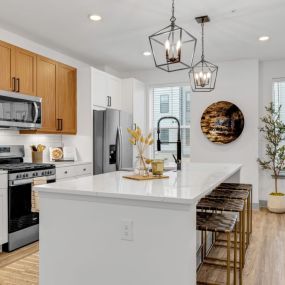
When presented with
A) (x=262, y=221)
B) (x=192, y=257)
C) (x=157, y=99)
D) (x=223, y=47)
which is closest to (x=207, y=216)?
(x=192, y=257)

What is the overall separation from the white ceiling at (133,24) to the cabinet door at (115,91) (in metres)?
0.51

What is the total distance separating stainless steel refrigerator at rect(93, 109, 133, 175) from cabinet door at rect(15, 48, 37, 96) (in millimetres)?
1098

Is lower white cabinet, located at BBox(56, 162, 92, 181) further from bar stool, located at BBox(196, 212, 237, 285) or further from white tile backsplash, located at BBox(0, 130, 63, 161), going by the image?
bar stool, located at BBox(196, 212, 237, 285)

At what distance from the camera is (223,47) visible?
15.5ft

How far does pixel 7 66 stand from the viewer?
149 inches

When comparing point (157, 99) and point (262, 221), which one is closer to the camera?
point (262, 221)

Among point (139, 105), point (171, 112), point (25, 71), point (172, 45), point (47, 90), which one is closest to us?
point (172, 45)

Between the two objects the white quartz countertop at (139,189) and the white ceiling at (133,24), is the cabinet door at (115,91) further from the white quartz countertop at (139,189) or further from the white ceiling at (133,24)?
the white quartz countertop at (139,189)

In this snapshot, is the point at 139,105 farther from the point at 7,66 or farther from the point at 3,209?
the point at 3,209

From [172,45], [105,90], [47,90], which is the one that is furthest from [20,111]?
[172,45]

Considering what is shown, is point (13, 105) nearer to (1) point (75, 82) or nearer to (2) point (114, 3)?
(1) point (75, 82)

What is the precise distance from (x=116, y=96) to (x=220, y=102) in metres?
1.89

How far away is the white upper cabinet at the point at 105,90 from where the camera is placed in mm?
4949

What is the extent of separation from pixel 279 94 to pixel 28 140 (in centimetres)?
437
